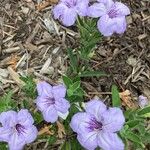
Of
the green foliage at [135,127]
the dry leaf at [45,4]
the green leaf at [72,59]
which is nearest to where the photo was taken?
the green foliage at [135,127]

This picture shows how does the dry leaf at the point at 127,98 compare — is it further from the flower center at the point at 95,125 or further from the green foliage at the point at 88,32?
the flower center at the point at 95,125

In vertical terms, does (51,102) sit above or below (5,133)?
above

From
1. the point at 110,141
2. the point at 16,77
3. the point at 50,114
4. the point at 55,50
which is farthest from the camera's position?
the point at 55,50

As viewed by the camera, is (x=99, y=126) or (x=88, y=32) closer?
(x=99, y=126)

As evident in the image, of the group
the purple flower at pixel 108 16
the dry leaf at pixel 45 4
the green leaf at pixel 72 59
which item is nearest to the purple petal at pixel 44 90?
the purple flower at pixel 108 16

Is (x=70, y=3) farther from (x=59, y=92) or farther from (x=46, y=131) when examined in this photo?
(x=46, y=131)

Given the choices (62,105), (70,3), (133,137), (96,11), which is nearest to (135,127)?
(133,137)

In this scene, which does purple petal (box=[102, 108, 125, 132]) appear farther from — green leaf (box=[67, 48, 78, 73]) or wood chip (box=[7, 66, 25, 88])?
wood chip (box=[7, 66, 25, 88])

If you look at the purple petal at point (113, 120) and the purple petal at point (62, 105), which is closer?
the purple petal at point (113, 120)
